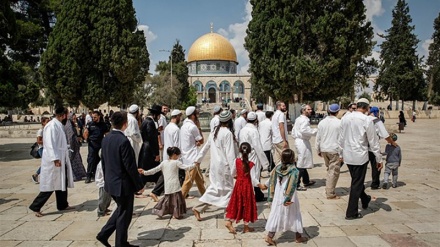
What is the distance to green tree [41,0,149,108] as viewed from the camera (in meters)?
23.6

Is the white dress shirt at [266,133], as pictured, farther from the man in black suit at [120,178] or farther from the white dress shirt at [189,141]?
the man in black suit at [120,178]

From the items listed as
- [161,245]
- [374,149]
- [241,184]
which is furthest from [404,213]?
[161,245]

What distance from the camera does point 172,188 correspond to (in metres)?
5.34

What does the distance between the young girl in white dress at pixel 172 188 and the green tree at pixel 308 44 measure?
2116 centimetres

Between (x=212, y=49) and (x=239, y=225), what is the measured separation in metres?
71.9

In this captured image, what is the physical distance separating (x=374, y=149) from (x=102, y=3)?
2333 cm

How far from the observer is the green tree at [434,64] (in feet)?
153

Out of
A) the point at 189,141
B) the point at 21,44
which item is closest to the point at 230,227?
the point at 189,141

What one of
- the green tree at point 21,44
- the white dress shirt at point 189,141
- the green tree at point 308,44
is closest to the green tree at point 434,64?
the green tree at point 308,44

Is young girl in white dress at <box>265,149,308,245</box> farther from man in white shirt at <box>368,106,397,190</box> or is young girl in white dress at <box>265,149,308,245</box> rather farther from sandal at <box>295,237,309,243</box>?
man in white shirt at <box>368,106,397,190</box>

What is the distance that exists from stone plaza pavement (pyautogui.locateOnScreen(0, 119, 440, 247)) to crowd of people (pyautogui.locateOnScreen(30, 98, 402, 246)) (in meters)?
0.21

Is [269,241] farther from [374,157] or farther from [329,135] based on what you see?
[374,157]

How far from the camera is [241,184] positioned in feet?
15.3

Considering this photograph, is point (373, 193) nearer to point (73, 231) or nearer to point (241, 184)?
point (241, 184)
